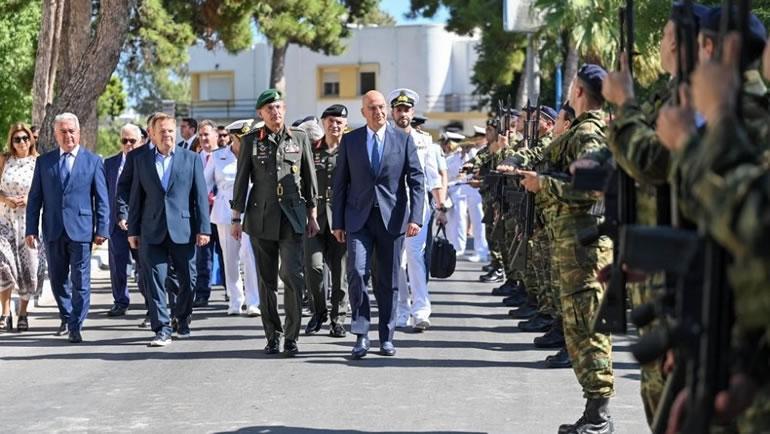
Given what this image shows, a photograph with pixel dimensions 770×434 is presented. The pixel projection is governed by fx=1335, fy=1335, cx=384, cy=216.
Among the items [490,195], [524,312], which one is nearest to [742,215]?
[524,312]

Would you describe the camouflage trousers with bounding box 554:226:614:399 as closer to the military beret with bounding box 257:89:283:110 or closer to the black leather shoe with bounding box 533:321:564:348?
the black leather shoe with bounding box 533:321:564:348

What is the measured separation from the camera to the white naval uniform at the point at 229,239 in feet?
45.9

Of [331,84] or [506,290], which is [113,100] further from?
[506,290]

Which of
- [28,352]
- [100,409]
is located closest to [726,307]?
[100,409]

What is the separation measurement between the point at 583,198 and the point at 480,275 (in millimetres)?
11381

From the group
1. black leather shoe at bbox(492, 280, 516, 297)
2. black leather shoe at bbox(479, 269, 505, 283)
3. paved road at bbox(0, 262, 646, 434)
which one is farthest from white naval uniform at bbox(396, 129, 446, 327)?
black leather shoe at bbox(479, 269, 505, 283)

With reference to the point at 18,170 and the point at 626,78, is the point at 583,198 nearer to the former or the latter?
the point at 626,78

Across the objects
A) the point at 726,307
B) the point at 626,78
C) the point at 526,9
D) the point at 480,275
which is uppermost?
the point at 526,9

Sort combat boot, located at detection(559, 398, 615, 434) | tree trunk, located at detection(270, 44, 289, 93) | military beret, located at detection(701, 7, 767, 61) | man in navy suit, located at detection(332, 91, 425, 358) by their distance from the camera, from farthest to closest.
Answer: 1. tree trunk, located at detection(270, 44, 289, 93)
2. man in navy suit, located at detection(332, 91, 425, 358)
3. combat boot, located at detection(559, 398, 615, 434)
4. military beret, located at detection(701, 7, 767, 61)

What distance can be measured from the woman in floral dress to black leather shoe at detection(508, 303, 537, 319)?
4838mm

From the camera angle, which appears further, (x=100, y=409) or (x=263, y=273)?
(x=263, y=273)

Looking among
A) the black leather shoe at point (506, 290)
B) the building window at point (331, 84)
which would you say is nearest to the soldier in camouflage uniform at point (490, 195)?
the black leather shoe at point (506, 290)

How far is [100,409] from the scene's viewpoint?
8.47m

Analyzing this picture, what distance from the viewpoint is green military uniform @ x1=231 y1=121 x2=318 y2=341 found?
35.5ft
